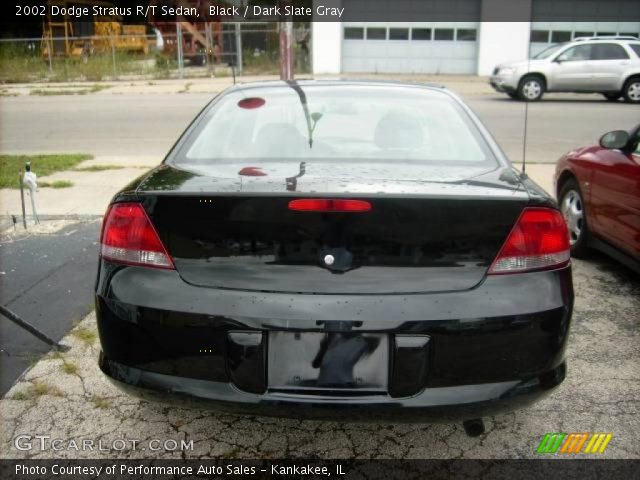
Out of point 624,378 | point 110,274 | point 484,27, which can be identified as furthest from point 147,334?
point 484,27

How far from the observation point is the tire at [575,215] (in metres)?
4.76

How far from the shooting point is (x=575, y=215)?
4934 millimetres

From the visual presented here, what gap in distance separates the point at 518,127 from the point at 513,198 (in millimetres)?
10812

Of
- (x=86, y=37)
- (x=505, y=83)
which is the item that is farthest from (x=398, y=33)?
(x=86, y=37)

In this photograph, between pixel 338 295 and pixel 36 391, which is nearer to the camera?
pixel 338 295

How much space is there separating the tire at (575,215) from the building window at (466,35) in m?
23.6

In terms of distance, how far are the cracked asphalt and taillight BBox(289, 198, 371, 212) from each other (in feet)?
2.71

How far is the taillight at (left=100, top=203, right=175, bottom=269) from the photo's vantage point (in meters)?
2.20

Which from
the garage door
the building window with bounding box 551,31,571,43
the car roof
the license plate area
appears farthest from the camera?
the building window with bounding box 551,31,571,43

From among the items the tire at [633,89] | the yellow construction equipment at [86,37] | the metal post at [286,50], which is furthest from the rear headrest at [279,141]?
the yellow construction equipment at [86,37]

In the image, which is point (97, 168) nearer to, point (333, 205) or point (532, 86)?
point (333, 205)

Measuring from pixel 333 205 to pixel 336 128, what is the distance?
3.69ft

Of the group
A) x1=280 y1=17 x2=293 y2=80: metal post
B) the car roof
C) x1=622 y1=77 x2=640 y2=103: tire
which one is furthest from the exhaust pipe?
x1=622 y1=77 x2=640 y2=103: tire

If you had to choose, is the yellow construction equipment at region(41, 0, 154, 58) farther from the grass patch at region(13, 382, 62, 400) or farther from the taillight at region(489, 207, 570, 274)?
the taillight at region(489, 207, 570, 274)
